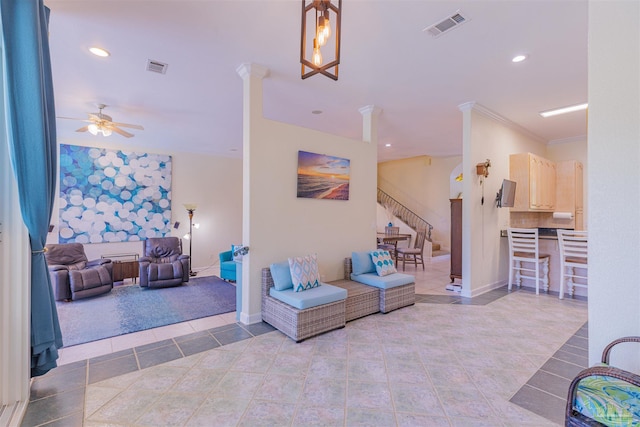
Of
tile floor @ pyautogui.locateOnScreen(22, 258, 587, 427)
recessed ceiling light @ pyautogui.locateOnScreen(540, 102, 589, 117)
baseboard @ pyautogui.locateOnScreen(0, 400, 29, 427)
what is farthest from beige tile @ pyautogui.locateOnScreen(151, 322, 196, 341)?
recessed ceiling light @ pyautogui.locateOnScreen(540, 102, 589, 117)

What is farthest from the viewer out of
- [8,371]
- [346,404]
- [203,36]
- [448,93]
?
[448,93]

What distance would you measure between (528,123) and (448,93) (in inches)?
102

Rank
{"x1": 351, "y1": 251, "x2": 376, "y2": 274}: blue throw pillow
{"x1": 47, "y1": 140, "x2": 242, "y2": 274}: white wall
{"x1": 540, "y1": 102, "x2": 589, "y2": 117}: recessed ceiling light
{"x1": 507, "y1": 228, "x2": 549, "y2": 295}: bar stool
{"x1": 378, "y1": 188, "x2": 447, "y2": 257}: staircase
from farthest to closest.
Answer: {"x1": 378, "y1": 188, "x2": 447, "y2": 257}: staircase < {"x1": 47, "y1": 140, "x2": 242, "y2": 274}: white wall < {"x1": 507, "y1": 228, "x2": 549, "y2": 295}: bar stool < {"x1": 540, "y1": 102, "x2": 589, "y2": 117}: recessed ceiling light < {"x1": 351, "y1": 251, "x2": 376, "y2": 274}: blue throw pillow

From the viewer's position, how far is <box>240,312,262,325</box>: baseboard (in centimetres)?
353

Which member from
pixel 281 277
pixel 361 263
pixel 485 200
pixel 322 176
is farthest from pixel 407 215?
pixel 281 277

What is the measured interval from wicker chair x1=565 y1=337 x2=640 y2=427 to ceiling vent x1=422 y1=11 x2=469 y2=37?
2621 mm

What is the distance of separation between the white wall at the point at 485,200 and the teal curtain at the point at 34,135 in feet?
16.5

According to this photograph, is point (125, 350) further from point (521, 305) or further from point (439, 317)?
point (521, 305)

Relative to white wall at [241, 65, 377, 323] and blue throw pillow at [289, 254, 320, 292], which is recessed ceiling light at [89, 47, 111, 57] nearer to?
white wall at [241, 65, 377, 323]

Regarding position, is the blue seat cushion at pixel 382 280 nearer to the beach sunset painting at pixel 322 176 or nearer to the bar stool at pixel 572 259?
the beach sunset painting at pixel 322 176

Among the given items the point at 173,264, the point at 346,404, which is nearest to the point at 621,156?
the point at 346,404

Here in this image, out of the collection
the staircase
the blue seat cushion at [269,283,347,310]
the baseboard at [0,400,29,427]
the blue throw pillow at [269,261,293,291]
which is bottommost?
the baseboard at [0,400,29,427]

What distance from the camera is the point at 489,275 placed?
16.9 ft

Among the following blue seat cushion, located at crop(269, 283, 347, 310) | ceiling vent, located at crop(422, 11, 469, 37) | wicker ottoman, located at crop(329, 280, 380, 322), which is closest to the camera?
ceiling vent, located at crop(422, 11, 469, 37)
